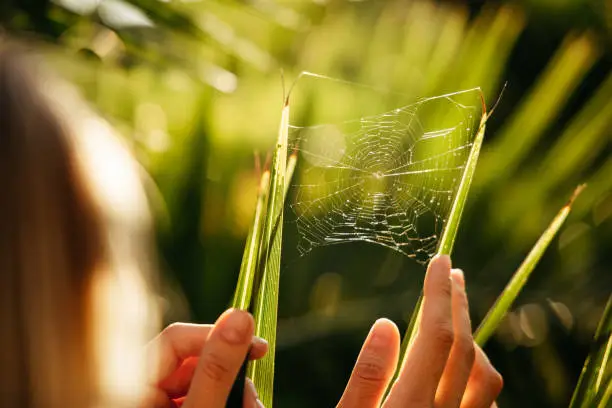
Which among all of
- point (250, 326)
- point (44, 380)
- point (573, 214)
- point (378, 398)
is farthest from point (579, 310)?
point (44, 380)

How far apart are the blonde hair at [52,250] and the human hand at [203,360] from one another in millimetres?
80

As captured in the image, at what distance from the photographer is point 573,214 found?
4.74 feet

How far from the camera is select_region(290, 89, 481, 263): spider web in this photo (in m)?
1.02

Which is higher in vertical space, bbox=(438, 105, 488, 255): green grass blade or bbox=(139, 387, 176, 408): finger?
bbox=(438, 105, 488, 255): green grass blade

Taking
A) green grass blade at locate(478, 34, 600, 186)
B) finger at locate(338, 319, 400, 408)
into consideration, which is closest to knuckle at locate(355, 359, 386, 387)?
finger at locate(338, 319, 400, 408)

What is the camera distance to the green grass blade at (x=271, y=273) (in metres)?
0.58

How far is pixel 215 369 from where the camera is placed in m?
0.50

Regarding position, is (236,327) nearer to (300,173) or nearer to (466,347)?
(466,347)

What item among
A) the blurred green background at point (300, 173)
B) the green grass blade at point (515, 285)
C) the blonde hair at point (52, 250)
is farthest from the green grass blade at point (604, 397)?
the blurred green background at point (300, 173)

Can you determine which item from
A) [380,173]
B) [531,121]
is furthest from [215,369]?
[531,121]

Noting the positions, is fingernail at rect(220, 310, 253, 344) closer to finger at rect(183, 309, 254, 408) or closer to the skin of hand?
finger at rect(183, 309, 254, 408)

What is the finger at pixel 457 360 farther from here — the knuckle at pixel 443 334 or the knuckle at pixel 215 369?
the knuckle at pixel 215 369

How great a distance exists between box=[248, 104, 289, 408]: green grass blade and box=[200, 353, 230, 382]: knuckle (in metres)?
0.08

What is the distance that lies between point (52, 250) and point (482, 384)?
381 millimetres
